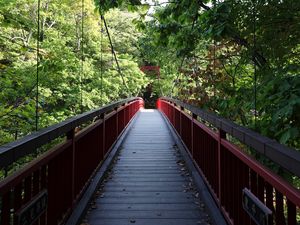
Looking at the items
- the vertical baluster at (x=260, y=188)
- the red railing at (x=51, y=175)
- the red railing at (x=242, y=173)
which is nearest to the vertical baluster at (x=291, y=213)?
the red railing at (x=242, y=173)

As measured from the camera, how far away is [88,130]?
396 centimetres

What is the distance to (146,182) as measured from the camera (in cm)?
475

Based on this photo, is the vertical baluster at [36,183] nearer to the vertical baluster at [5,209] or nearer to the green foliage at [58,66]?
the vertical baluster at [5,209]

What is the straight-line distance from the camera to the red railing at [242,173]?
1600 mm

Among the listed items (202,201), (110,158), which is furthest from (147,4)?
(202,201)

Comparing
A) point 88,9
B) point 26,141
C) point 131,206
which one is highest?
point 88,9

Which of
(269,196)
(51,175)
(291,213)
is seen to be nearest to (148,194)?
(51,175)

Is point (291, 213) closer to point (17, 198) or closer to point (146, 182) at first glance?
point (17, 198)

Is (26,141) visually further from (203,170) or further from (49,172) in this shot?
(203,170)

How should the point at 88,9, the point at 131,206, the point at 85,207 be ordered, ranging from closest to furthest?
the point at 85,207 < the point at 131,206 < the point at 88,9

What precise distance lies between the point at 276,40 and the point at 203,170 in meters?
1.62

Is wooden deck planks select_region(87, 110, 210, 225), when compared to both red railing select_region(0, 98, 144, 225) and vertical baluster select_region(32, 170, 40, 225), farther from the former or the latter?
vertical baluster select_region(32, 170, 40, 225)

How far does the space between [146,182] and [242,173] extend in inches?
95.5

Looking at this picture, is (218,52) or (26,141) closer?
(26,141)
